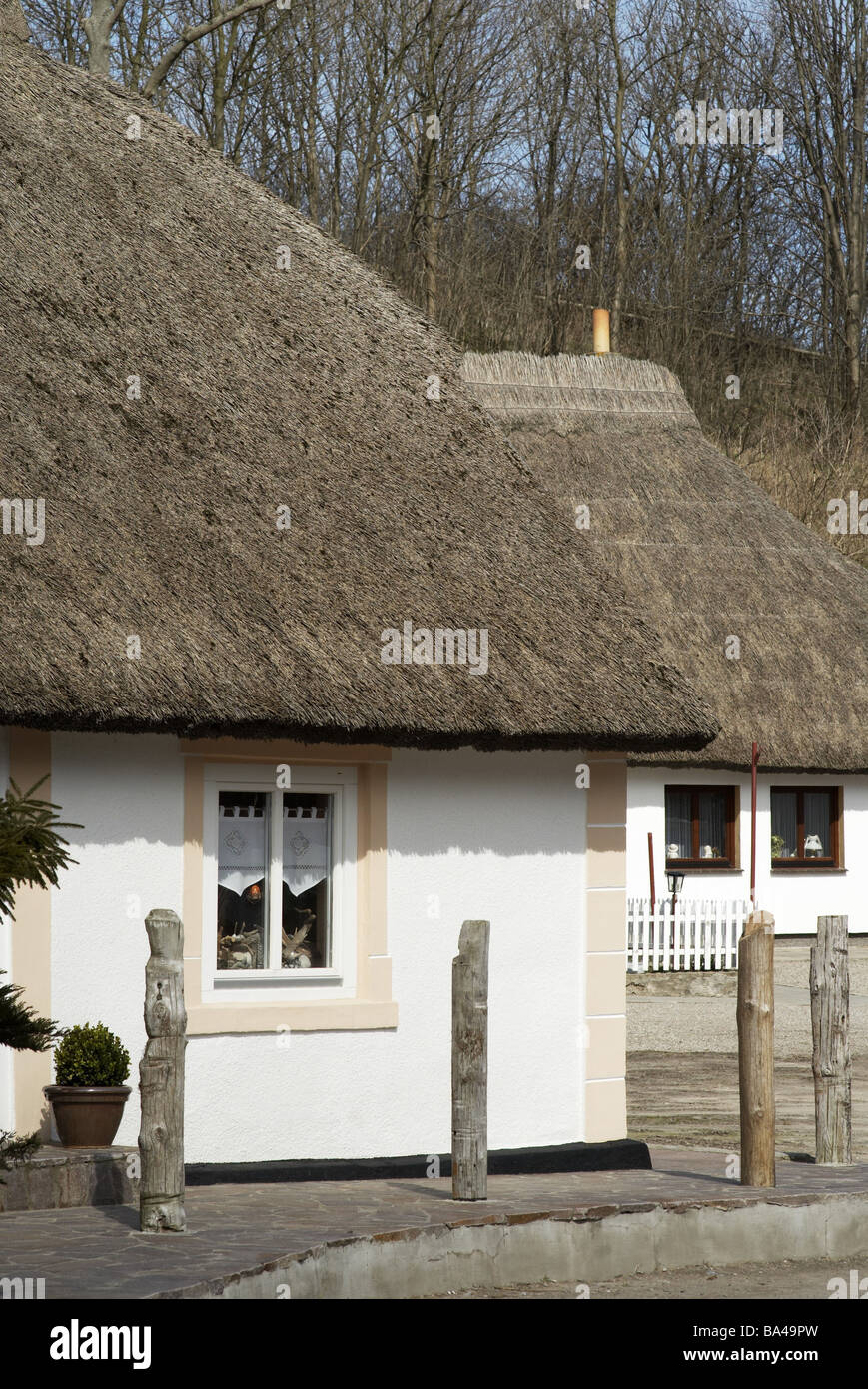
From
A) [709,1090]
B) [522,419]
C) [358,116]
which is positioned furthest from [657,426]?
[709,1090]

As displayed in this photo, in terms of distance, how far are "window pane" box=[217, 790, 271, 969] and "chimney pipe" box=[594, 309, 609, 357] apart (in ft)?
61.4

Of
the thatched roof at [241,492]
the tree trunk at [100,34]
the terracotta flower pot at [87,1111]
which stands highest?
the tree trunk at [100,34]

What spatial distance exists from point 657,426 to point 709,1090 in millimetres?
13080

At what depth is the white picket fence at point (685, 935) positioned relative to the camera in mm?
20375

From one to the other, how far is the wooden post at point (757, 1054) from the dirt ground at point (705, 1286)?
0.69 m

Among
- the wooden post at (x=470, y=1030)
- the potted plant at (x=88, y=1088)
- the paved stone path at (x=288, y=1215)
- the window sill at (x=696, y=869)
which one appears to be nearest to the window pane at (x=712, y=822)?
the window sill at (x=696, y=869)

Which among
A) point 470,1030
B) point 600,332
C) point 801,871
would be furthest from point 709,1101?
point 600,332

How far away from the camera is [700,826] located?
2269cm

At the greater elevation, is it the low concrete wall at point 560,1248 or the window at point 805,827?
the window at point 805,827

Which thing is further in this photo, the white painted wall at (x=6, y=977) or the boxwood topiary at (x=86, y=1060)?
the white painted wall at (x=6, y=977)

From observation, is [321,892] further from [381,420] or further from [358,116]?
[358,116]

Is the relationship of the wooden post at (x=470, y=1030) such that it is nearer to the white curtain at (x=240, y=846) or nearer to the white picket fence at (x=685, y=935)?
the white curtain at (x=240, y=846)

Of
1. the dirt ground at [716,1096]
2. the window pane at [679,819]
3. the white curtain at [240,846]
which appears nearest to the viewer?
the dirt ground at [716,1096]

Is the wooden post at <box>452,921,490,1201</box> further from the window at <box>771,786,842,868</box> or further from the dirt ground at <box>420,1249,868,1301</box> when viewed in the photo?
the window at <box>771,786,842,868</box>
